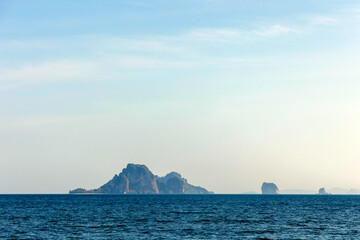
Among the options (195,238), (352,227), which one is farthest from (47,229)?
(352,227)

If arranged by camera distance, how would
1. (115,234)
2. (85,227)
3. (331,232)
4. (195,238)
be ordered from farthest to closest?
(85,227)
(331,232)
(115,234)
(195,238)

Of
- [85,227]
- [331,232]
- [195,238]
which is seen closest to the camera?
[195,238]

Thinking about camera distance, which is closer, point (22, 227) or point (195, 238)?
point (195, 238)

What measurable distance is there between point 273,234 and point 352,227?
19.9 m

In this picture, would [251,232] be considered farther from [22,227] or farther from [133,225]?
[22,227]

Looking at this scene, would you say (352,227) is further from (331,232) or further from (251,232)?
(251,232)

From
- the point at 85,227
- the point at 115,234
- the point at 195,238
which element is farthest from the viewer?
the point at 85,227

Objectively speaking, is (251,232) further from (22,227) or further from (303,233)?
(22,227)

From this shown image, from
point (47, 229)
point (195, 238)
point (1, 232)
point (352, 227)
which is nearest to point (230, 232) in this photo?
point (195, 238)

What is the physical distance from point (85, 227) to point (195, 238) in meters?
22.7

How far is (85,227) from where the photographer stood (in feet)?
247

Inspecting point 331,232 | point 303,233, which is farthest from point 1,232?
point 331,232

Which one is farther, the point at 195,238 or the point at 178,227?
the point at 178,227

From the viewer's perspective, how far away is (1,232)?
2697 inches
